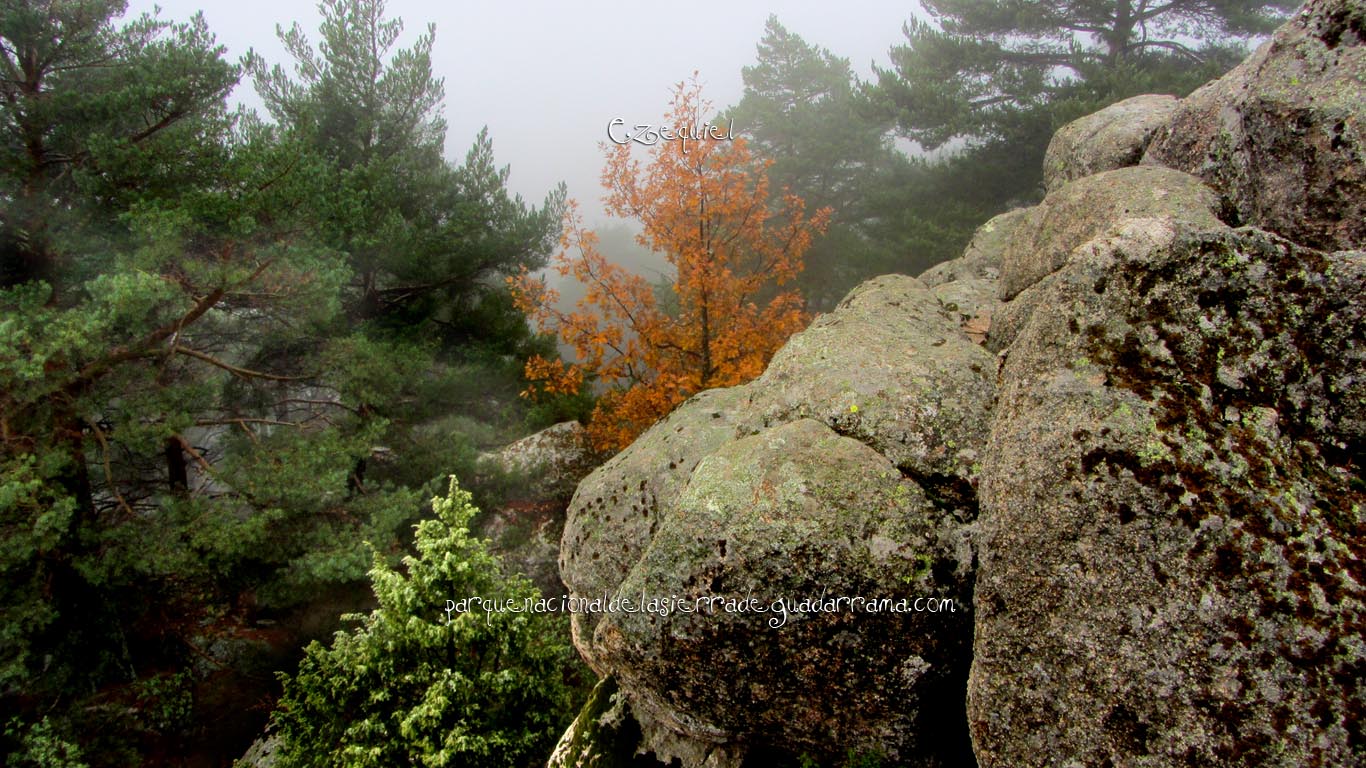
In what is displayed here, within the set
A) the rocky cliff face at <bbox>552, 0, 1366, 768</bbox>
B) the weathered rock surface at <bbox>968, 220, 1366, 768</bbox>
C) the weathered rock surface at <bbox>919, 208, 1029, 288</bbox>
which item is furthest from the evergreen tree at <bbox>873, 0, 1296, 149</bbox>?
the weathered rock surface at <bbox>968, 220, 1366, 768</bbox>

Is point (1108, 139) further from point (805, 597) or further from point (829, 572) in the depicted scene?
point (805, 597)

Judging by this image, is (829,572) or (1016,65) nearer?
(829,572)

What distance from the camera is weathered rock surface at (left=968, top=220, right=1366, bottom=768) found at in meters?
2.94

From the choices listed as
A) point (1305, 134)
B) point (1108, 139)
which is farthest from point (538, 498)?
point (1305, 134)

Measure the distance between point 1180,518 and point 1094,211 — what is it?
3.85m

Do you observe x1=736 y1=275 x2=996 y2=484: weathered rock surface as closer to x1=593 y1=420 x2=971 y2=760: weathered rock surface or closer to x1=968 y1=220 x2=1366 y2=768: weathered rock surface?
x1=593 y1=420 x2=971 y2=760: weathered rock surface

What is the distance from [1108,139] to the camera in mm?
8578

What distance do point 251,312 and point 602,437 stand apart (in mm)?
7383

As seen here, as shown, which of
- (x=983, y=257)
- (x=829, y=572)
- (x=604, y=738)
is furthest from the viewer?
(x=983, y=257)

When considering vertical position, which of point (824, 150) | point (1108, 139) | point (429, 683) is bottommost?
point (429, 683)

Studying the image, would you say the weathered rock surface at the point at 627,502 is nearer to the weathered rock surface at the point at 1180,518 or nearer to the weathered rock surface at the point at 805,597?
the weathered rock surface at the point at 805,597

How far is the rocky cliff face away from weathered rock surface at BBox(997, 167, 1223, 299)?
0.15ft

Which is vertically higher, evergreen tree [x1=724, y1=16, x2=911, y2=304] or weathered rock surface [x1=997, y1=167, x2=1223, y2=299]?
evergreen tree [x1=724, y1=16, x2=911, y2=304]

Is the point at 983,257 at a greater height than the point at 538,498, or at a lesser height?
greater
